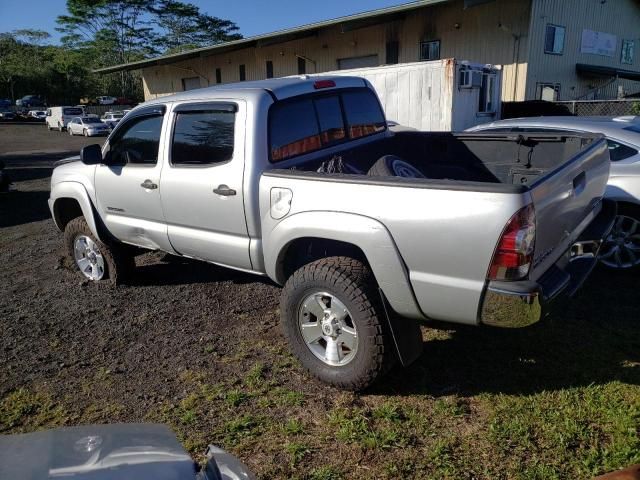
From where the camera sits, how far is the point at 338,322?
3254 mm

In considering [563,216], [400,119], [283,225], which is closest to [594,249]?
[563,216]

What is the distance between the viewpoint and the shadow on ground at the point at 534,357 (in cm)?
335

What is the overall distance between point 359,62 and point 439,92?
10750mm

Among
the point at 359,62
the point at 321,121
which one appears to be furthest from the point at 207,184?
the point at 359,62

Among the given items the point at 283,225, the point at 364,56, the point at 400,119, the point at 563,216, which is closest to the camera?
the point at 563,216

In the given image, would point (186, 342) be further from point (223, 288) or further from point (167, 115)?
point (167, 115)

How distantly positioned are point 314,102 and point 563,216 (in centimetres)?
208

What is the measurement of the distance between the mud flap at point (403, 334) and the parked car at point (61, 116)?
38.2 metres

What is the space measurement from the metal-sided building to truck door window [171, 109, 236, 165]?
15161mm

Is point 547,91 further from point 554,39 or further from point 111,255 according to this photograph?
point 111,255

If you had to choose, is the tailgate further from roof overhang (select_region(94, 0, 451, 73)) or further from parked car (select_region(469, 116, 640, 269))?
roof overhang (select_region(94, 0, 451, 73))

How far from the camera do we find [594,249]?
3.49m

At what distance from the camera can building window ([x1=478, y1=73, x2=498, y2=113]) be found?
498 inches

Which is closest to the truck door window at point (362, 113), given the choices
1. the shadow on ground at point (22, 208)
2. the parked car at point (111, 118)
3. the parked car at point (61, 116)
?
the shadow on ground at point (22, 208)
